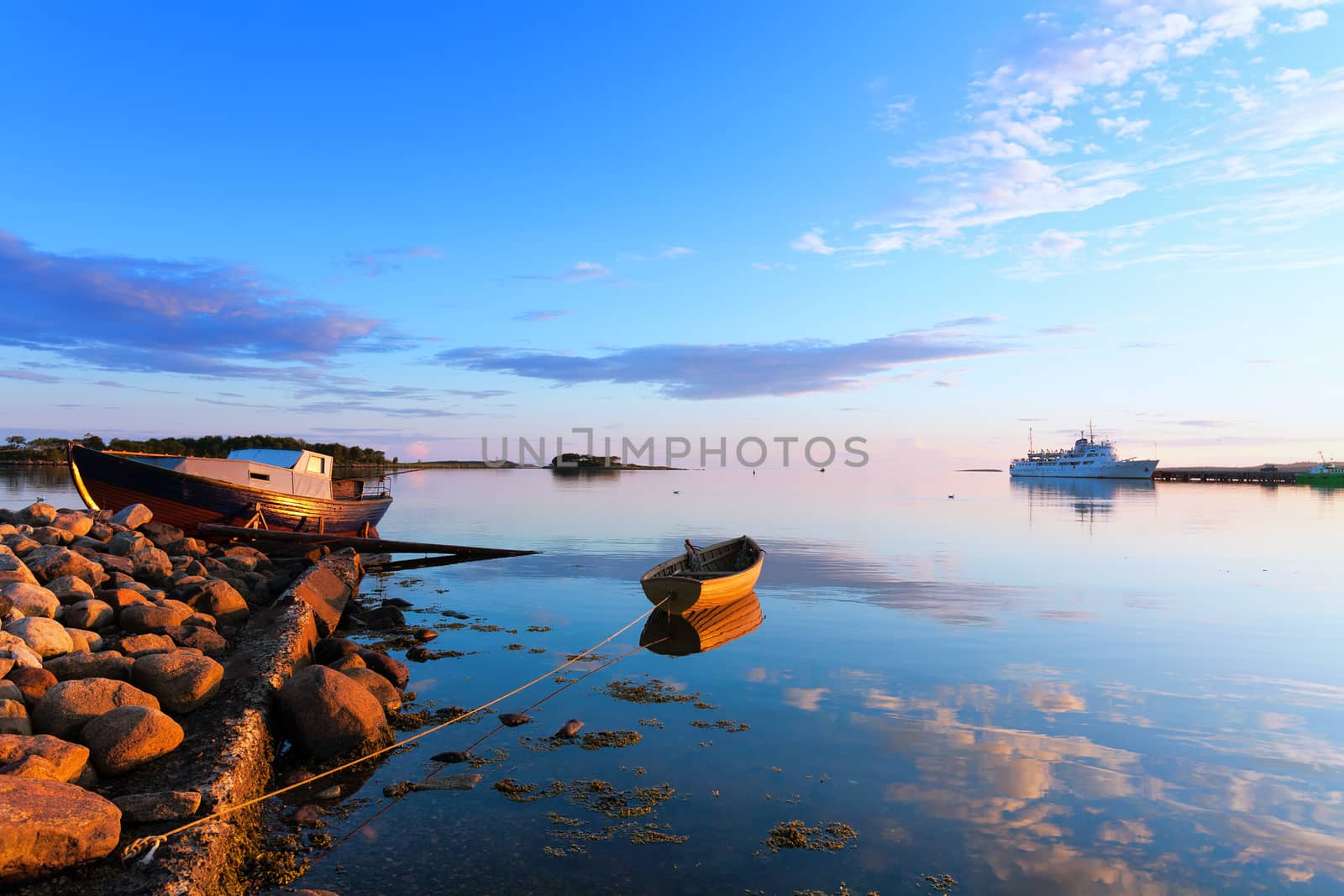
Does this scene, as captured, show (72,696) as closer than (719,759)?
Yes

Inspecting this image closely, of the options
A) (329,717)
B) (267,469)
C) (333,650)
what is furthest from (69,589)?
(267,469)

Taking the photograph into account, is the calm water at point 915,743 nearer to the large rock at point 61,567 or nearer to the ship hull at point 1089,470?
the large rock at point 61,567

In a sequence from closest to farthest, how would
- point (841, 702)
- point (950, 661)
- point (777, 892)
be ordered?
point (777, 892) < point (841, 702) < point (950, 661)

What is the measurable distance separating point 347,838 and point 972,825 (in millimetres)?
7309

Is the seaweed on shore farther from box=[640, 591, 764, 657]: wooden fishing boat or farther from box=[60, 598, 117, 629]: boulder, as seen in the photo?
box=[60, 598, 117, 629]: boulder

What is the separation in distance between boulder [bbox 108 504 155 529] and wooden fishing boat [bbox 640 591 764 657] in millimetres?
16211

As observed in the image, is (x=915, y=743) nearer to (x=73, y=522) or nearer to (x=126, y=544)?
(x=126, y=544)

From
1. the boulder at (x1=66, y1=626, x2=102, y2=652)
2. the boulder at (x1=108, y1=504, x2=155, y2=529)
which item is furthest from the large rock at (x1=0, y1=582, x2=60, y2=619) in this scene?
the boulder at (x1=108, y1=504, x2=155, y2=529)

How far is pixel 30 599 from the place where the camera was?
1169 centimetres

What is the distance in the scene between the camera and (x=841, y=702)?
544 inches

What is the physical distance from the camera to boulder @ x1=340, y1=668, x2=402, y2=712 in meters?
12.0

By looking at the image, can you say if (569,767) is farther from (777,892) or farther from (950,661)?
(950,661)

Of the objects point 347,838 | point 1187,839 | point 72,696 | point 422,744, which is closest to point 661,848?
point 347,838

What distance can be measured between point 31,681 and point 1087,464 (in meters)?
195
